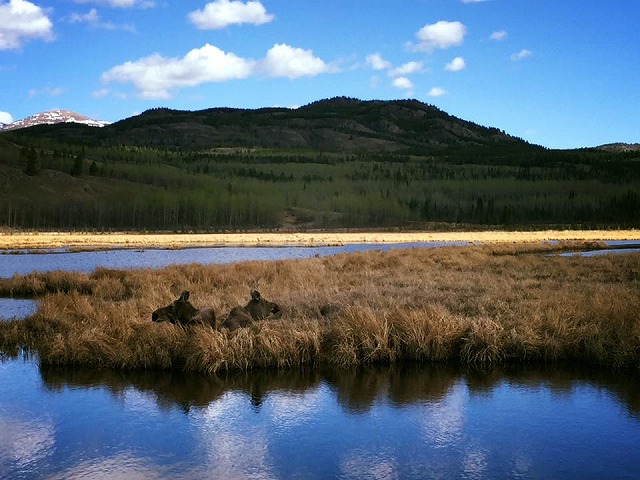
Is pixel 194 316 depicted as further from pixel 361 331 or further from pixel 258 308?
pixel 361 331

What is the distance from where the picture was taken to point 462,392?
12336mm

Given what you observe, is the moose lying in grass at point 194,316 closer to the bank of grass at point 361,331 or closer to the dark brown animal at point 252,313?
the dark brown animal at point 252,313

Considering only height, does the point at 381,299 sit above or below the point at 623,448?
above

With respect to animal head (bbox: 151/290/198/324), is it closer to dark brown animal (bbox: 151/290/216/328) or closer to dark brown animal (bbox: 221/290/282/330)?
dark brown animal (bbox: 151/290/216/328)

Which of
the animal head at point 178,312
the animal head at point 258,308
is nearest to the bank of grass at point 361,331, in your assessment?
the animal head at point 178,312

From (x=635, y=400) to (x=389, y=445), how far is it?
5009 mm

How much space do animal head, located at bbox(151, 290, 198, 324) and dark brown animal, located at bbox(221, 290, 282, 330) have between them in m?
0.81

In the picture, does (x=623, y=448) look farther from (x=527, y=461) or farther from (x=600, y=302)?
(x=600, y=302)

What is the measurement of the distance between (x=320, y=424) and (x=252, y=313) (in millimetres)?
5398

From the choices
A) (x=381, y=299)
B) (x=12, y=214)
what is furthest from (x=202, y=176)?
(x=381, y=299)

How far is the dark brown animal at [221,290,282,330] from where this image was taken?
585 inches

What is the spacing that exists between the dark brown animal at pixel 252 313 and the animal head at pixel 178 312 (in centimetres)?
81

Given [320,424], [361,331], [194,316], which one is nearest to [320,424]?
[320,424]

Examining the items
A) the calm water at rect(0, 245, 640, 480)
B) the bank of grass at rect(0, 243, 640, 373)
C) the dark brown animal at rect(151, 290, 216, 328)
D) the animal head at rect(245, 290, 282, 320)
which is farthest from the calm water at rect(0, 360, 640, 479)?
the animal head at rect(245, 290, 282, 320)
